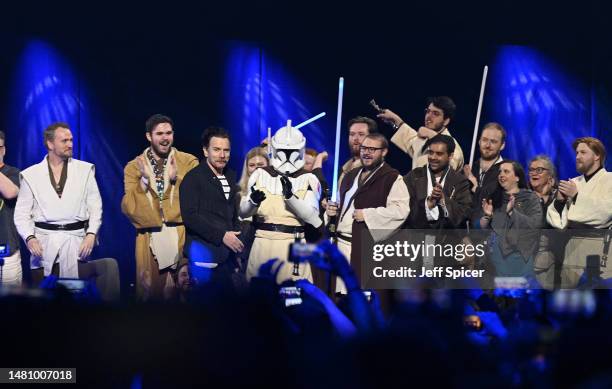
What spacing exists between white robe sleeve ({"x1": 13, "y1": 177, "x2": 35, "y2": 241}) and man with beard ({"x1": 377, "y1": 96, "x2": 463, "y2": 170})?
2.90 metres

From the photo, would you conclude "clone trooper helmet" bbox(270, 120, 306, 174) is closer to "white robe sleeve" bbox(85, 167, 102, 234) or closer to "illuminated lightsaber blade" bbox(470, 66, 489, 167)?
"white robe sleeve" bbox(85, 167, 102, 234)

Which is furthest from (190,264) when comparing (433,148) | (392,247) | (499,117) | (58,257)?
(499,117)

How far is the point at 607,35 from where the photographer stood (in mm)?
9062

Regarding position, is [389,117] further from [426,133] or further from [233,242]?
[233,242]

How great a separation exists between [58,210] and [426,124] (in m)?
3.07

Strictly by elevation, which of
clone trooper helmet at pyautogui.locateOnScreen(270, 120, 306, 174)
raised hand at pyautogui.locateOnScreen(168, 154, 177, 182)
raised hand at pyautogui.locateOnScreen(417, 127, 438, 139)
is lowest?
raised hand at pyautogui.locateOnScreen(168, 154, 177, 182)

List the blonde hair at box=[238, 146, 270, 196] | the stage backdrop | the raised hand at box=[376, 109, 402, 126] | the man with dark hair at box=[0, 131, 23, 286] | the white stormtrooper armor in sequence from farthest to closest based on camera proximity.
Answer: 1. the raised hand at box=[376, 109, 402, 126]
2. the stage backdrop
3. the blonde hair at box=[238, 146, 270, 196]
4. the man with dark hair at box=[0, 131, 23, 286]
5. the white stormtrooper armor

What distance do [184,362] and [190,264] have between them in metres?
5.48

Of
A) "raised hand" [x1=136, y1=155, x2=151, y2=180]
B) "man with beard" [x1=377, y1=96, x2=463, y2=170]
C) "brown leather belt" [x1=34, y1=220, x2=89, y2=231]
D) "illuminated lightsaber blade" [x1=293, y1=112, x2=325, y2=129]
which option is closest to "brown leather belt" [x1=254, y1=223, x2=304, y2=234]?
"raised hand" [x1=136, y1=155, x2=151, y2=180]

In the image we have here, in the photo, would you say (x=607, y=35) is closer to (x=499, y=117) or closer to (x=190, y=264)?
(x=499, y=117)

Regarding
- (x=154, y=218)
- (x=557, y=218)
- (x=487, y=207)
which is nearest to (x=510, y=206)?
(x=487, y=207)

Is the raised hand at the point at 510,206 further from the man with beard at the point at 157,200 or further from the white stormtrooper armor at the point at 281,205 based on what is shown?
the man with beard at the point at 157,200

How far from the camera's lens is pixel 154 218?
7.83 meters

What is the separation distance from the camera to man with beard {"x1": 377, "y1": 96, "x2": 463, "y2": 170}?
859cm
